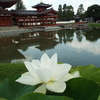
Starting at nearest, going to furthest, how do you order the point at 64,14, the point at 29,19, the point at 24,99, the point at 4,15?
1. the point at 24,99
2. the point at 4,15
3. the point at 29,19
4. the point at 64,14

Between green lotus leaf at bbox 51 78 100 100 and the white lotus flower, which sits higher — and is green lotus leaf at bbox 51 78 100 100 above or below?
below

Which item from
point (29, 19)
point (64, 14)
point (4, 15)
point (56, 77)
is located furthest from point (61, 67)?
point (64, 14)

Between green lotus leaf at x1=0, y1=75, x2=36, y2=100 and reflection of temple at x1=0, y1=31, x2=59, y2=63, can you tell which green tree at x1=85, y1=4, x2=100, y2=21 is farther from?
green lotus leaf at x1=0, y1=75, x2=36, y2=100

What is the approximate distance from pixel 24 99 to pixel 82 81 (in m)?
0.19

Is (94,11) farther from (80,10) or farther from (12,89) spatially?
(12,89)

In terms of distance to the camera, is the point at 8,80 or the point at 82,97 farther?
the point at 8,80

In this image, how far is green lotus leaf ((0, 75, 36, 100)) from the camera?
19.3 inches

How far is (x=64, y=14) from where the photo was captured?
3994 cm

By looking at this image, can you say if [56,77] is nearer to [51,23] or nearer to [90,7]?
[51,23]

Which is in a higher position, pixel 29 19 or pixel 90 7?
pixel 90 7

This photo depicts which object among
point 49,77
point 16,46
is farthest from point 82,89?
point 16,46

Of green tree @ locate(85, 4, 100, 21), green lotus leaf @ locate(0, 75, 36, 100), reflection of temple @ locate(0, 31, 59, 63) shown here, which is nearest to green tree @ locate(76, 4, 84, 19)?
green tree @ locate(85, 4, 100, 21)

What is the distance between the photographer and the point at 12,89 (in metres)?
0.51

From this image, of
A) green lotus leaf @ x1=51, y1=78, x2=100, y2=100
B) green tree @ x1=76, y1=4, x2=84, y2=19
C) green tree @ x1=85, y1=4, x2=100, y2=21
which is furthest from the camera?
green tree @ x1=76, y1=4, x2=84, y2=19
